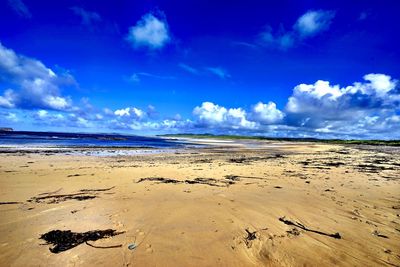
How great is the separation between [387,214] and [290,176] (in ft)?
20.8

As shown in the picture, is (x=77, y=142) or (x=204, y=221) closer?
(x=204, y=221)

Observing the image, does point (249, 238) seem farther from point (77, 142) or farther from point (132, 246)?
point (77, 142)

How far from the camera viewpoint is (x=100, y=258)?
455 cm

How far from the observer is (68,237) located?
5.36 metres

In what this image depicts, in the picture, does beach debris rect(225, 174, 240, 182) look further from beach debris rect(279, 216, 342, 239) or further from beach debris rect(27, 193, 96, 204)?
beach debris rect(27, 193, 96, 204)

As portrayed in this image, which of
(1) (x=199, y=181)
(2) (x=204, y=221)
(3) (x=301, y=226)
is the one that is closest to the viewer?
(3) (x=301, y=226)

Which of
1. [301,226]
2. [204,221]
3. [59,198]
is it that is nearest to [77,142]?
[59,198]

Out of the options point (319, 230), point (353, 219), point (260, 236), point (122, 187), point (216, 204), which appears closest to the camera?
point (260, 236)

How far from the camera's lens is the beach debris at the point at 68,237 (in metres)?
4.96

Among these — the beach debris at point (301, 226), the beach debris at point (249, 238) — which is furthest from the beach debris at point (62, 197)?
the beach debris at point (301, 226)

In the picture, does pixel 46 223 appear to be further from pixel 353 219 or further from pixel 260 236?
pixel 353 219

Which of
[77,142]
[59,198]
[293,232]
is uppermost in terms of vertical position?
[77,142]

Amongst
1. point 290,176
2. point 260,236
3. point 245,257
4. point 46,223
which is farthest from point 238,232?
point 290,176

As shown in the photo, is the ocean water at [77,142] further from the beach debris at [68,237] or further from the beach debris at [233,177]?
the beach debris at [68,237]
